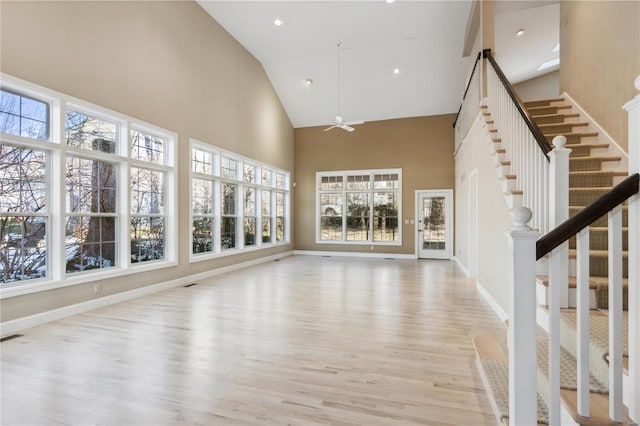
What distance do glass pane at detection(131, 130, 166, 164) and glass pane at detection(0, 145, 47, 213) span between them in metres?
1.29

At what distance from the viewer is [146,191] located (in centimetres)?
521

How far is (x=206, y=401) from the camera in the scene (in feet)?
7.02

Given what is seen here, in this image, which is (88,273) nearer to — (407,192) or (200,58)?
(200,58)

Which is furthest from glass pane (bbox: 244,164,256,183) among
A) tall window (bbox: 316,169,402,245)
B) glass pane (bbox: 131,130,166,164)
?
tall window (bbox: 316,169,402,245)

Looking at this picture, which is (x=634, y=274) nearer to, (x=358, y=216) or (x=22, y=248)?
A: (x=22, y=248)

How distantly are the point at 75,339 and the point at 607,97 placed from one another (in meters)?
6.59

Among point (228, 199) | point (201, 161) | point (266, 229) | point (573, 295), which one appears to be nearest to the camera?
point (573, 295)

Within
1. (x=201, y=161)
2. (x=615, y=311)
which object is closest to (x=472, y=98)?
(x=201, y=161)

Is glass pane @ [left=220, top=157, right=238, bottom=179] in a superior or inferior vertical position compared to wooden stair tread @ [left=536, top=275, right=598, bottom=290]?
superior

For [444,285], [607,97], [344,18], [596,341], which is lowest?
[444,285]

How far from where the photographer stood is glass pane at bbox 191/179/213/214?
245 inches

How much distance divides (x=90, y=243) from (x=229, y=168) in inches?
135

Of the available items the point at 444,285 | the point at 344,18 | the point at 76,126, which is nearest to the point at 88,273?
the point at 76,126

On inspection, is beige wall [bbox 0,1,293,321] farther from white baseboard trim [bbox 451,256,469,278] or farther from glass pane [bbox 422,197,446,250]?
glass pane [bbox 422,197,446,250]
